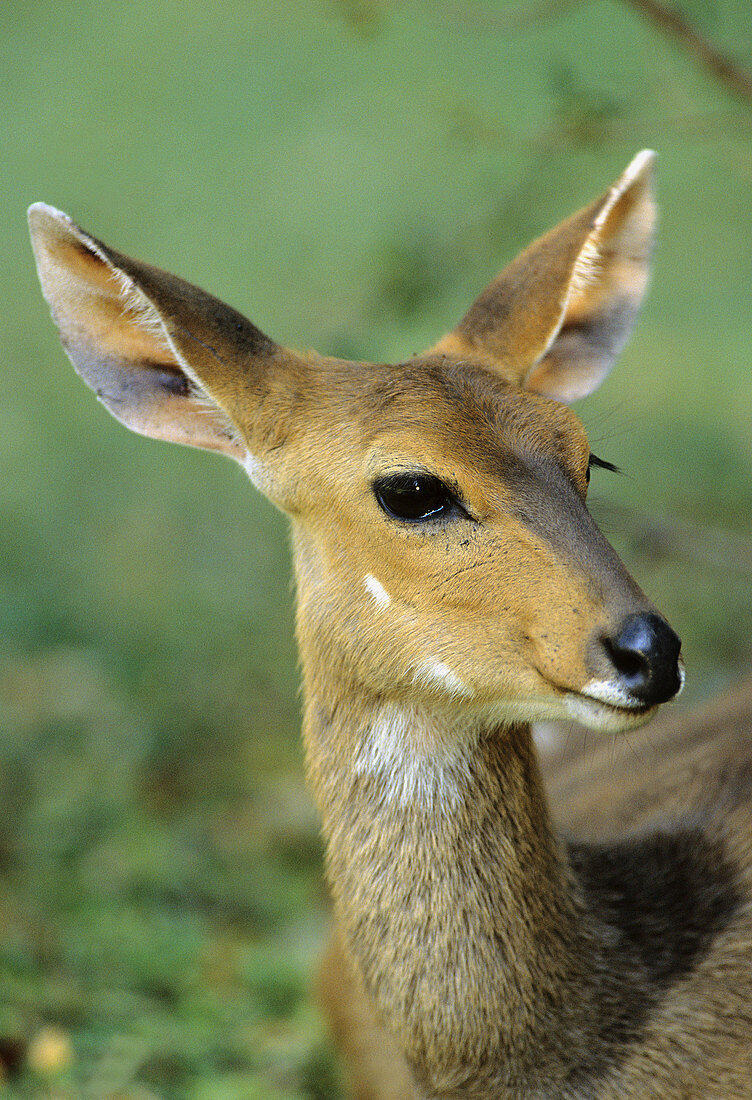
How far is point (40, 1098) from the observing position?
12.9 feet

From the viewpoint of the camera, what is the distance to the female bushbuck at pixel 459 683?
2.49 m

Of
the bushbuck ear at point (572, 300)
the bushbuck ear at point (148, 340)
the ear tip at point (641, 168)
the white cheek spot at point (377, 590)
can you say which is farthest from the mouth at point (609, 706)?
the ear tip at point (641, 168)

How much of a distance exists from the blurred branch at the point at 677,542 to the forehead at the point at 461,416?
7.43 feet

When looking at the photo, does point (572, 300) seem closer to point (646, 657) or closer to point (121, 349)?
point (121, 349)

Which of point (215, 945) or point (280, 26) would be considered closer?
point (215, 945)

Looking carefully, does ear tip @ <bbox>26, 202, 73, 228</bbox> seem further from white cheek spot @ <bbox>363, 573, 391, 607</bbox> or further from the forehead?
white cheek spot @ <bbox>363, 573, 391, 607</bbox>

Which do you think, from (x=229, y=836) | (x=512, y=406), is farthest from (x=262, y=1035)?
Answer: (x=512, y=406)

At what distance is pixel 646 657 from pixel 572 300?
1.51 meters

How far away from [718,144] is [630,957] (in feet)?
12.1

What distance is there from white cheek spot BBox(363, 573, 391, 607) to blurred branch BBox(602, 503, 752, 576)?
2425 mm

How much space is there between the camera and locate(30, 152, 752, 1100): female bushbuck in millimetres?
2486

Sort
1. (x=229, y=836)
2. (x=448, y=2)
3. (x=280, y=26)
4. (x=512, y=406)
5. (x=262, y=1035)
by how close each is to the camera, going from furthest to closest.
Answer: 1. (x=280, y=26)
2. (x=448, y=2)
3. (x=229, y=836)
4. (x=262, y=1035)
5. (x=512, y=406)

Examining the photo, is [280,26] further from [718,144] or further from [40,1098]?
[40,1098]

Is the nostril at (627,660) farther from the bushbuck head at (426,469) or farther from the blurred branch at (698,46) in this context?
the blurred branch at (698,46)
